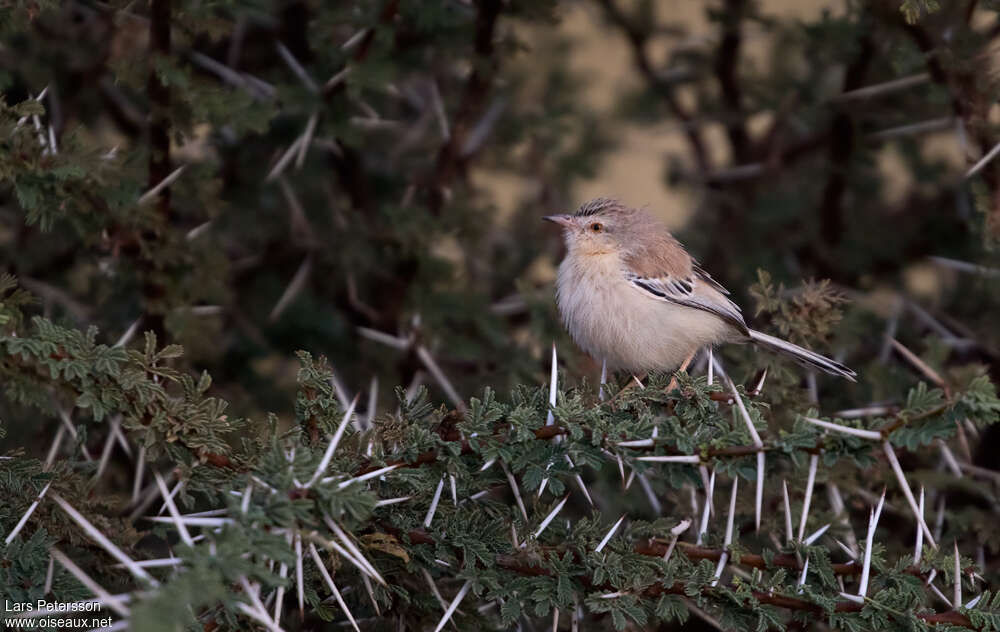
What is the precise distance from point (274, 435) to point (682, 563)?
1.32m

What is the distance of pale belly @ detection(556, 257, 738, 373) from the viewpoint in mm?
4320

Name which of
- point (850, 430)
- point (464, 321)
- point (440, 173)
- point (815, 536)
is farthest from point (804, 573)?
point (440, 173)

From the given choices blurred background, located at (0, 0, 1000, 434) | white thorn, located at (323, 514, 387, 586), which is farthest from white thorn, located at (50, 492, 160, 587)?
blurred background, located at (0, 0, 1000, 434)

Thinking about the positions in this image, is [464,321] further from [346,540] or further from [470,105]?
[346,540]

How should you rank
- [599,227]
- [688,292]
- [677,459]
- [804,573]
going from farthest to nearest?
[599,227], [688,292], [804,573], [677,459]

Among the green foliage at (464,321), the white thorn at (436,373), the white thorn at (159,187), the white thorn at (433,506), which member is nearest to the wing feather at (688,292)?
the green foliage at (464,321)

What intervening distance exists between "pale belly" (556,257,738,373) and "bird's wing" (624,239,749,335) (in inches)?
1.6

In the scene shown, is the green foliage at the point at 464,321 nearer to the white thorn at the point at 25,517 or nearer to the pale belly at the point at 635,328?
the white thorn at the point at 25,517

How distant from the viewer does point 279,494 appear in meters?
2.46

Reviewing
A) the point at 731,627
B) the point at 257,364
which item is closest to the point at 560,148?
the point at 257,364

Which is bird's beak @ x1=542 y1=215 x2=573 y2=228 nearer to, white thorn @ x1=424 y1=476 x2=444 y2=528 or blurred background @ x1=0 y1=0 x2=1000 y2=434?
blurred background @ x1=0 y1=0 x2=1000 y2=434

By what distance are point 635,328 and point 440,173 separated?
134 centimetres

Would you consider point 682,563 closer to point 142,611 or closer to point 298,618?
point 298,618

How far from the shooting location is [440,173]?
16.4 feet
